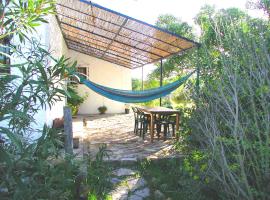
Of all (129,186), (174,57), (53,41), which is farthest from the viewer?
(174,57)

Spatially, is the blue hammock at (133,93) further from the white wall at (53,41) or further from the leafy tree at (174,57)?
the leafy tree at (174,57)

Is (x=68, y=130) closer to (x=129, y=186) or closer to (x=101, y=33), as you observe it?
(x=129, y=186)

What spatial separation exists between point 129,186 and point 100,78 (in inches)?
335

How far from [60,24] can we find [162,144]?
3868 millimetres

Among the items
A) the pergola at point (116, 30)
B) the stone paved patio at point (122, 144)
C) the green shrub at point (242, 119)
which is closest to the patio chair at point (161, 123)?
the stone paved patio at point (122, 144)

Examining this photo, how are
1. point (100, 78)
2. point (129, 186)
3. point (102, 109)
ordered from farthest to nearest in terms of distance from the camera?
1. point (100, 78)
2. point (102, 109)
3. point (129, 186)

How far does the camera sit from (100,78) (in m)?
11.5

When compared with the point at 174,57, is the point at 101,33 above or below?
below

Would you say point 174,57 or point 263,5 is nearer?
point 263,5

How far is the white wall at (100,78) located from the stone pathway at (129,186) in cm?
764

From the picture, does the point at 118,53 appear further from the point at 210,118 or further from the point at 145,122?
the point at 210,118

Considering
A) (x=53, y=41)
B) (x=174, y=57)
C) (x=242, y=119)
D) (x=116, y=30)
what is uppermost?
(x=174, y=57)

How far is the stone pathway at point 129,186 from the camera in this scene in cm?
303

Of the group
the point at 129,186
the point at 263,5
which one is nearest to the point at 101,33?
the point at 263,5
